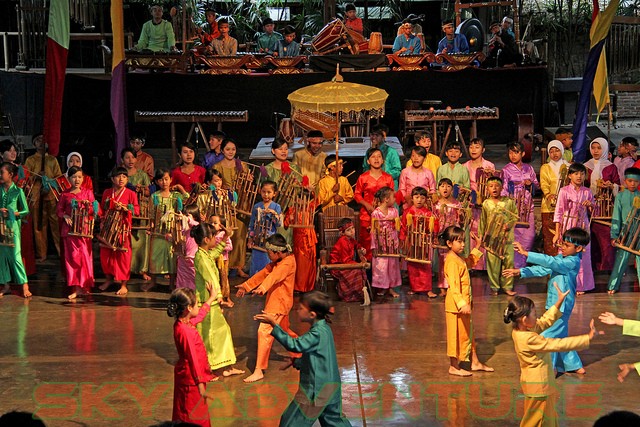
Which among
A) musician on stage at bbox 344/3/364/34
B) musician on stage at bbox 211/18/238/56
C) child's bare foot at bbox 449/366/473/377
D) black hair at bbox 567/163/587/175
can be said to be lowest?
child's bare foot at bbox 449/366/473/377

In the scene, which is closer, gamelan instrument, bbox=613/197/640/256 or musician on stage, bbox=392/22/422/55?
gamelan instrument, bbox=613/197/640/256

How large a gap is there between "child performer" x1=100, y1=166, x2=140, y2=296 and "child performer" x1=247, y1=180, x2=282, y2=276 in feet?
4.92

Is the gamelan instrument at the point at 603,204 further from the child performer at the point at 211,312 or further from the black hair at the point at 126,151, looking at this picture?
the black hair at the point at 126,151

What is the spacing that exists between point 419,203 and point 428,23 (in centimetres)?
1160

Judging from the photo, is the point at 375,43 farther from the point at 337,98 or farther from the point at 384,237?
the point at 384,237

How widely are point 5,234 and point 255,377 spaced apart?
3981mm

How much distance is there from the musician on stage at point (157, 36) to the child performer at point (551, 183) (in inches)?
283

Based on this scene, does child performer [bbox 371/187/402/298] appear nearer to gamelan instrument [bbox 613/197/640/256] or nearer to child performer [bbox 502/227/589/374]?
gamelan instrument [bbox 613/197/640/256]

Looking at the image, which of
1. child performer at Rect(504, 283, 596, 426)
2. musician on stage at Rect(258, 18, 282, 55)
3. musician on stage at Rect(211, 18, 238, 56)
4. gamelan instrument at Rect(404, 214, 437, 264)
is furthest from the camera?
musician on stage at Rect(258, 18, 282, 55)

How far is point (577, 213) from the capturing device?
11.1 metres

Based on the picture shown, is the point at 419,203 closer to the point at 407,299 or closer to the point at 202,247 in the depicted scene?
the point at 407,299

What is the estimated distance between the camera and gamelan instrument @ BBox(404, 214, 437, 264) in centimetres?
1082

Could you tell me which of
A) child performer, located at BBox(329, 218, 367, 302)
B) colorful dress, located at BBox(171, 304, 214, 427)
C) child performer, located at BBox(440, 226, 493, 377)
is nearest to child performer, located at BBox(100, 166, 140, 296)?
child performer, located at BBox(329, 218, 367, 302)

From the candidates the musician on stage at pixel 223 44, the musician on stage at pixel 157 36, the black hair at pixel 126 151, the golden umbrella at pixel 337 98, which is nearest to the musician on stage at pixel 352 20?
the musician on stage at pixel 223 44
